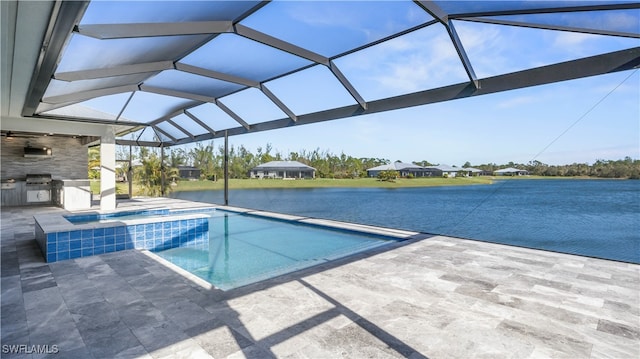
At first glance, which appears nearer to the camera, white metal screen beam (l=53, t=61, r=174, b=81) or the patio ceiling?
the patio ceiling

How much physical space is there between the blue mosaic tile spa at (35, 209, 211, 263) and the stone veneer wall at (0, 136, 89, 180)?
7.52 m

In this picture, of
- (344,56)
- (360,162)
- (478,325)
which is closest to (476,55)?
(344,56)

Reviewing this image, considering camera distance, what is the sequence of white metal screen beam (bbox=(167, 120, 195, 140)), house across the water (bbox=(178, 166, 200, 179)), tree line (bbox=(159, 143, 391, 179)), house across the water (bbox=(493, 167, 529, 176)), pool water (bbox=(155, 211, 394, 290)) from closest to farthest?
pool water (bbox=(155, 211, 394, 290)), house across the water (bbox=(493, 167, 529, 176)), white metal screen beam (bbox=(167, 120, 195, 140)), house across the water (bbox=(178, 166, 200, 179)), tree line (bbox=(159, 143, 391, 179))

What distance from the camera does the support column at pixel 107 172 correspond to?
9.58 meters

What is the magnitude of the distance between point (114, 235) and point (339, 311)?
444 centimetres

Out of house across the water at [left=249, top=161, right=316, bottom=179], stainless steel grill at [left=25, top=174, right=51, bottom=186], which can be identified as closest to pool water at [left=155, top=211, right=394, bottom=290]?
stainless steel grill at [left=25, top=174, right=51, bottom=186]

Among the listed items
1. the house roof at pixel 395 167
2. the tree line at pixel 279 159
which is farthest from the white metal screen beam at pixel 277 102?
the house roof at pixel 395 167

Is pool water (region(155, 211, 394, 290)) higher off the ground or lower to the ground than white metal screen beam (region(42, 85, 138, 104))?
lower

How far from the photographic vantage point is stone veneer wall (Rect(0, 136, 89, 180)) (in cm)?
1117

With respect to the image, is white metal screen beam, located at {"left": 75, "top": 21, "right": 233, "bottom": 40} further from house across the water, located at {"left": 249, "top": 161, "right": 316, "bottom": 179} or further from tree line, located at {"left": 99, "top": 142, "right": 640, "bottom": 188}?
house across the water, located at {"left": 249, "top": 161, "right": 316, "bottom": 179}

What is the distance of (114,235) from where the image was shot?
543cm

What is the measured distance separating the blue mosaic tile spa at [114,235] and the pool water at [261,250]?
0.87ft

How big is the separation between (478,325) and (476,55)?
3875 mm

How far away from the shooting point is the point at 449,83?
17.4 feet
